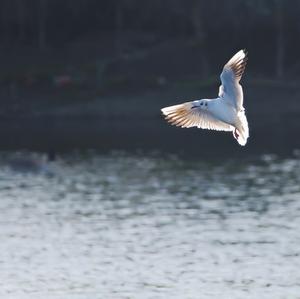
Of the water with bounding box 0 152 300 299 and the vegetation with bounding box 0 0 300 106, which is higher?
the vegetation with bounding box 0 0 300 106

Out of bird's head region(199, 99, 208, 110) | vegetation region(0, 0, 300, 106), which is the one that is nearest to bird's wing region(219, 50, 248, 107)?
bird's head region(199, 99, 208, 110)

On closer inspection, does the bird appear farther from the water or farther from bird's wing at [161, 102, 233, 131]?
the water

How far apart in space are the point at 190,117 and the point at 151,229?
1727cm

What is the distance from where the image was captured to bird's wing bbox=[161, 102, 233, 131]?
22.4 m

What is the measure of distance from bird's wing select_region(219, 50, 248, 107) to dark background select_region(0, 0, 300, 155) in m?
38.1

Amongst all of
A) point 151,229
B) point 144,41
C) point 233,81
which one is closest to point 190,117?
point 233,81

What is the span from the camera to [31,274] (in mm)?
33969

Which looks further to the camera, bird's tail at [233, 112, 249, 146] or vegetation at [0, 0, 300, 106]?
vegetation at [0, 0, 300, 106]

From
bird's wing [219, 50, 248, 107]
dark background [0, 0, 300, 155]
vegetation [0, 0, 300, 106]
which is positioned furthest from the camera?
vegetation [0, 0, 300, 106]

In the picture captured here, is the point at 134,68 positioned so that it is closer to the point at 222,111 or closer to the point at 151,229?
the point at 151,229

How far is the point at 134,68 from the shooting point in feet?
264

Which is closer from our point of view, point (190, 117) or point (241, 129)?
point (241, 129)

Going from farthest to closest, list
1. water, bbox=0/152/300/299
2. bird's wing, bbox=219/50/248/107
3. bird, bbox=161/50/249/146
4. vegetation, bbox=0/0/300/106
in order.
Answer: vegetation, bbox=0/0/300/106 → water, bbox=0/152/300/299 → bird's wing, bbox=219/50/248/107 → bird, bbox=161/50/249/146

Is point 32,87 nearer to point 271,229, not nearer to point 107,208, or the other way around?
point 107,208
